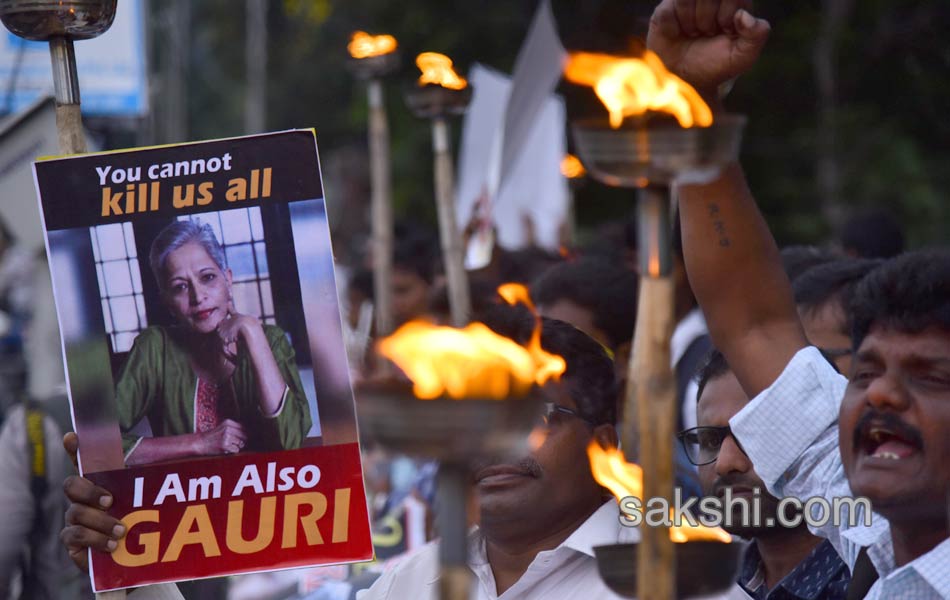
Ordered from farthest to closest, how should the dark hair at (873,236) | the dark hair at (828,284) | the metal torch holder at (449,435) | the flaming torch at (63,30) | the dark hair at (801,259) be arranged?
the dark hair at (873,236)
the dark hair at (801,259)
the dark hair at (828,284)
the flaming torch at (63,30)
the metal torch holder at (449,435)

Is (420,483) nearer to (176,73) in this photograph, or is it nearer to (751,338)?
(751,338)

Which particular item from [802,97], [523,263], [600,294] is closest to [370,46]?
[523,263]

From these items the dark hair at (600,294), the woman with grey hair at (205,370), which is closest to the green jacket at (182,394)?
the woman with grey hair at (205,370)

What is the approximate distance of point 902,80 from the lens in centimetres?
1357

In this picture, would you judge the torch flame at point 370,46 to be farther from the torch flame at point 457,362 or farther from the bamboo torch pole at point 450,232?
the torch flame at point 457,362

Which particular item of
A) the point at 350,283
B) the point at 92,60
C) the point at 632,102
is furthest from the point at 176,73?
the point at 632,102

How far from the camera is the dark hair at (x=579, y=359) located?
10.3 feet

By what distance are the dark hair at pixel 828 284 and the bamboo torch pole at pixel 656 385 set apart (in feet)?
7.62

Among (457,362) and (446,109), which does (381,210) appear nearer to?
(446,109)

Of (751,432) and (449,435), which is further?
(751,432)

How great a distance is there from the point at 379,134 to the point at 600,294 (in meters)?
2.64

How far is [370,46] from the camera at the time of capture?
20.1 feet

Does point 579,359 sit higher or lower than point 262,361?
lower

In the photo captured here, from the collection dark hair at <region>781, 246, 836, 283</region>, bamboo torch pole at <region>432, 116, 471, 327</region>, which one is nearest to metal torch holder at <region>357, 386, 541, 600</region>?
dark hair at <region>781, 246, 836, 283</region>
